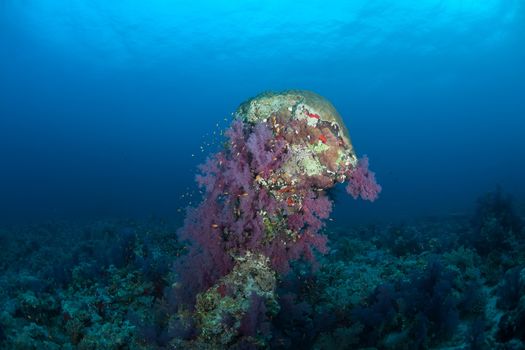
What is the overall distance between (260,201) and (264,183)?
22cm

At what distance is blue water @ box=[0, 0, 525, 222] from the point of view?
1601 inches

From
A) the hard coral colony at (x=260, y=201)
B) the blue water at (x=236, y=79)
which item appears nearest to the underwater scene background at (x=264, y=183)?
the hard coral colony at (x=260, y=201)

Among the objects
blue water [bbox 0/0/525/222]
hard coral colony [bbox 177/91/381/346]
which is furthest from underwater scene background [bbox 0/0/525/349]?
blue water [bbox 0/0/525/222]

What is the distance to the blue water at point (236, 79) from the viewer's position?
4066cm

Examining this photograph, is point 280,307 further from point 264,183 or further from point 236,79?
point 236,79

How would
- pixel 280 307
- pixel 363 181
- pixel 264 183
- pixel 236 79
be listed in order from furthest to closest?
pixel 236 79, pixel 280 307, pixel 363 181, pixel 264 183

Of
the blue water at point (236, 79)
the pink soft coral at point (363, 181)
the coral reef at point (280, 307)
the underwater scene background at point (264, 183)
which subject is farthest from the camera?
the blue water at point (236, 79)

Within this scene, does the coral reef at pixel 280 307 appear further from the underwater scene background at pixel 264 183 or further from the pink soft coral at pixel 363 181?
the pink soft coral at pixel 363 181

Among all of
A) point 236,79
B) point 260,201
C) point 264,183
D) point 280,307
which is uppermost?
point 236,79

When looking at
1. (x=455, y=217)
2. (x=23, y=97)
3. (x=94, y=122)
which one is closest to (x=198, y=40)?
(x=455, y=217)

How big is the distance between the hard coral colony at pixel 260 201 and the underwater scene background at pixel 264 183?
24 millimetres

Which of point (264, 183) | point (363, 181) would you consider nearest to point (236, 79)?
point (363, 181)

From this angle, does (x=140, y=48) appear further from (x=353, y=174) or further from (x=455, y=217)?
(x=353, y=174)

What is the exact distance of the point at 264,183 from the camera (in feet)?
14.0
